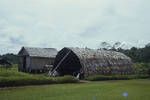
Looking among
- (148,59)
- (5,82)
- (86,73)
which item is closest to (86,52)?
(86,73)

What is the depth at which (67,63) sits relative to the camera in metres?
40.5

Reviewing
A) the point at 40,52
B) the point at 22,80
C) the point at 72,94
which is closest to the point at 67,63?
the point at 40,52

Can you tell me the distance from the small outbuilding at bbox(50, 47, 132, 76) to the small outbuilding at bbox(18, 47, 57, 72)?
5237 millimetres

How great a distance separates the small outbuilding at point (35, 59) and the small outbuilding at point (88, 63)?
524 cm

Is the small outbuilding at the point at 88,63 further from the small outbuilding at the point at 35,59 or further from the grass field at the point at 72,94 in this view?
the grass field at the point at 72,94

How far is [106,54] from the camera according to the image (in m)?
40.2

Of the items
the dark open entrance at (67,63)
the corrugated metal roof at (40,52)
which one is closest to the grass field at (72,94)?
the dark open entrance at (67,63)

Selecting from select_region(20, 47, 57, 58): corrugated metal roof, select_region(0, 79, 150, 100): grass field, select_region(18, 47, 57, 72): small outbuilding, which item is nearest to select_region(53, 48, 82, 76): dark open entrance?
select_region(18, 47, 57, 72): small outbuilding

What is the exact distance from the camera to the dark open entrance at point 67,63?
126 ft

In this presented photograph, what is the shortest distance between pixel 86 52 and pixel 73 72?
3094mm

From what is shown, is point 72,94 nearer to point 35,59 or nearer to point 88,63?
point 88,63

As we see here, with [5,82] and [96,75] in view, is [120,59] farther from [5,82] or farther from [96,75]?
[5,82]

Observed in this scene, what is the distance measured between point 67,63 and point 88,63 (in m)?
5.49

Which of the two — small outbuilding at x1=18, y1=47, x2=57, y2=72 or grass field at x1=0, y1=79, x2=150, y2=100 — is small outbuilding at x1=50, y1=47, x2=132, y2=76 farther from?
grass field at x1=0, y1=79, x2=150, y2=100
